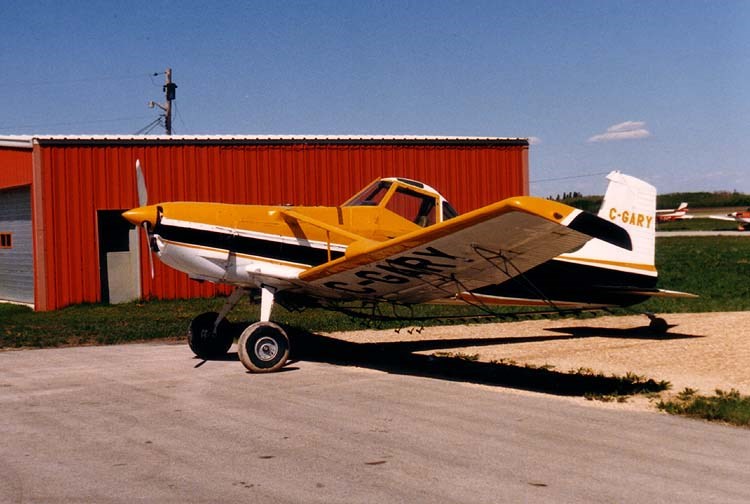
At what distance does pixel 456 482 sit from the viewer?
531cm

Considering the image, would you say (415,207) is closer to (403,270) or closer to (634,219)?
(403,270)

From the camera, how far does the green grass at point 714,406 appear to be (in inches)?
284

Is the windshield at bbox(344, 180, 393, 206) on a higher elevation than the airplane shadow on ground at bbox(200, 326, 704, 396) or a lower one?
higher

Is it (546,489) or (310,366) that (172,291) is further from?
(546,489)

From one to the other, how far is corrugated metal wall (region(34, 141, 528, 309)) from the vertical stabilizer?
11181mm

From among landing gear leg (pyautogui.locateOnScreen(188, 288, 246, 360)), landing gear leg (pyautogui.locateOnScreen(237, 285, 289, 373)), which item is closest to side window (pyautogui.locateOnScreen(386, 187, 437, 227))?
landing gear leg (pyautogui.locateOnScreen(237, 285, 289, 373))

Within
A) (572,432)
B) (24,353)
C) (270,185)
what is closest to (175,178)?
(270,185)

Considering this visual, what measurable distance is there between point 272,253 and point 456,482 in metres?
5.41

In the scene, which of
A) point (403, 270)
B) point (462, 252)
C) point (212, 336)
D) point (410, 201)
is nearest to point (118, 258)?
point (212, 336)

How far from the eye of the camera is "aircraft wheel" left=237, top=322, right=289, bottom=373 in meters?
Answer: 9.65

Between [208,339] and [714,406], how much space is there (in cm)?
656

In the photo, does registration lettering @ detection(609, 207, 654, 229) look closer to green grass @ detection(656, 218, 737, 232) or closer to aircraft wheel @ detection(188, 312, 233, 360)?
aircraft wheel @ detection(188, 312, 233, 360)

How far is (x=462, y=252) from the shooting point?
831 centimetres

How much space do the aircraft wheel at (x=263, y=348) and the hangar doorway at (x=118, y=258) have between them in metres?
11.5
